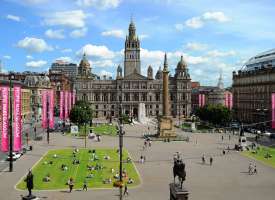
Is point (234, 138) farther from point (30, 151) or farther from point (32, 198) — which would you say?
point (32, 198)

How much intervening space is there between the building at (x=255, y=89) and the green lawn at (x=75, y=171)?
72.2 m

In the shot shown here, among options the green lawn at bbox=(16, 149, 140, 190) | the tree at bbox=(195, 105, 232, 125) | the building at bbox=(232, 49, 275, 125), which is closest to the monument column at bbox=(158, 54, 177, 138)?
the tree at bbox=(195, 105, 232, 125)

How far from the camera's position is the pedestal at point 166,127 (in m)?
113

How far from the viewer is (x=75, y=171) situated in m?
62.1

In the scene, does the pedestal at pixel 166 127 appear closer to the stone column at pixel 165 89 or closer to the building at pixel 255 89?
the stone column at pixel 165 89

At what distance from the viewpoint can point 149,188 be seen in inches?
1996

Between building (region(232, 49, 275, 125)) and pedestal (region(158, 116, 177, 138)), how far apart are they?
117 ft

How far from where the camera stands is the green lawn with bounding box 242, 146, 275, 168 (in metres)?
72.6

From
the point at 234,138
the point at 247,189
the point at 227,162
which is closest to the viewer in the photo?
the point at 247,189

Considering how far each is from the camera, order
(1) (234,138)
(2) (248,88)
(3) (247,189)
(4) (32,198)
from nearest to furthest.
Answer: (4) (32,198)
(3) (247,189)
(1) (234,138)
(2) (248,88)

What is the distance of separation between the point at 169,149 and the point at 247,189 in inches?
1553

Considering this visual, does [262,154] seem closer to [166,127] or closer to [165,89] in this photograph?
[166,127]

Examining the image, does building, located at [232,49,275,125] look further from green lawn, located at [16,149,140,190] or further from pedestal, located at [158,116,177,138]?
green lawn, located at [16,149,140,190]

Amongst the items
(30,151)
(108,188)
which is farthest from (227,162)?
(30,151)
